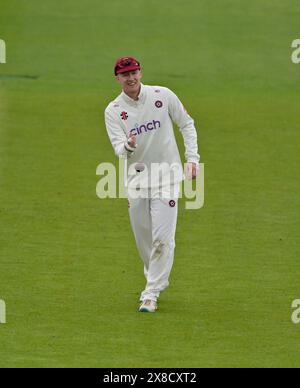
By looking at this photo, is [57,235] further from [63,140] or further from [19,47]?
[19,47]

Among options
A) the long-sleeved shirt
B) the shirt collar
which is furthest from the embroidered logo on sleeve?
the shirt collar

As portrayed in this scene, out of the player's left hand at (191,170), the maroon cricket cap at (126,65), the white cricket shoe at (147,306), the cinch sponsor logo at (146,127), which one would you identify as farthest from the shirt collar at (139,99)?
the white cricket shoe at (147,306)

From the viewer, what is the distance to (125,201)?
19703 millimetres

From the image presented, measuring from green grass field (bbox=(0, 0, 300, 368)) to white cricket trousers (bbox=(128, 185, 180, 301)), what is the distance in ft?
1.03

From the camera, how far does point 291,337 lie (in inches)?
496

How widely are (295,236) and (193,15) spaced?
16.2 m

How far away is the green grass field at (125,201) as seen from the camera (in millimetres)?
12703

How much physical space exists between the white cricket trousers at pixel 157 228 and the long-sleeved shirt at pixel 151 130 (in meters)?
0.17

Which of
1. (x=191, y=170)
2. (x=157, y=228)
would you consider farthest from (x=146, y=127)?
(x=157, y=228)

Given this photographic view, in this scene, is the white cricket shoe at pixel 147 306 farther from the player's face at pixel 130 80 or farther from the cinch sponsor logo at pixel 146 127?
the player's face at pixel 130 80

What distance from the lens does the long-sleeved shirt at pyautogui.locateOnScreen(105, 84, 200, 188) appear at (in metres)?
13.8
